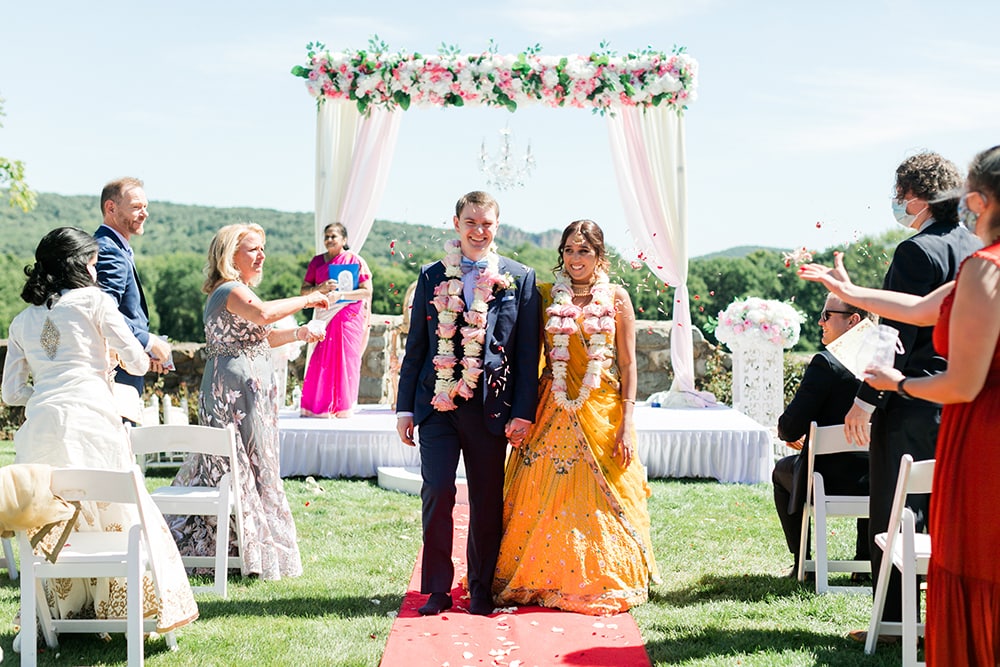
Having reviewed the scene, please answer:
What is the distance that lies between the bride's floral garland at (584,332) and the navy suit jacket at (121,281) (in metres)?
2.14

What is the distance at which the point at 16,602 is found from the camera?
489 centimetres

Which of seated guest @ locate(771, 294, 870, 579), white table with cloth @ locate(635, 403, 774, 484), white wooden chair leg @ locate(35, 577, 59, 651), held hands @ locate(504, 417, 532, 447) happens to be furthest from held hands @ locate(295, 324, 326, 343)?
white table with cloth @ locate(635, 403, 774, 484)

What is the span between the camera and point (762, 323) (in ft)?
31.8

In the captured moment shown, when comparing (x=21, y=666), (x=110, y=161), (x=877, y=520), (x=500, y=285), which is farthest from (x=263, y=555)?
(x=110, y=161)

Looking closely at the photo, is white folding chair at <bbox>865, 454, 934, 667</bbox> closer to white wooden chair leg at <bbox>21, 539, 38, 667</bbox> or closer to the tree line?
the tree line

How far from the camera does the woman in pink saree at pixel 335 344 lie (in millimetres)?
9227

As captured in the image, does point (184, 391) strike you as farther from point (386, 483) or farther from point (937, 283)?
point (937, 283)

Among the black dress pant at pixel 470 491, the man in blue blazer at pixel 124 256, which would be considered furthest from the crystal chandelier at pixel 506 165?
the black dress pant at pixel 470 491

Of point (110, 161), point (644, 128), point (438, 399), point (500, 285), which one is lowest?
point (438, 399)

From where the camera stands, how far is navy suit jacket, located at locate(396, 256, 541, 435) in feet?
15.3

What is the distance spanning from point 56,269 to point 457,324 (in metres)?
1.72

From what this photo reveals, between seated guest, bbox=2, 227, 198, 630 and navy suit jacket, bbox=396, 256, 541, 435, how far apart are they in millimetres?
1193

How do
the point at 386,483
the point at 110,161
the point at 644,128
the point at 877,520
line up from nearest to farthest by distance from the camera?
1. the point at 877,520
2. the point at 386,483
3. the point at 644,128
4. the point at 110,161

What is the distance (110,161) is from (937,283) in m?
38.2
